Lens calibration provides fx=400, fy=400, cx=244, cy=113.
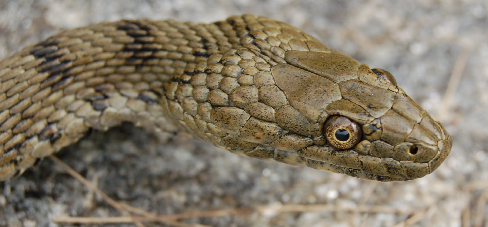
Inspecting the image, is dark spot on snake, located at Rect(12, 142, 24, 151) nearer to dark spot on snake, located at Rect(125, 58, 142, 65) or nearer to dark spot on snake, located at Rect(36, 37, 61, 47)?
dark spot on snake, located at Rect(36, 37, 61, 47)

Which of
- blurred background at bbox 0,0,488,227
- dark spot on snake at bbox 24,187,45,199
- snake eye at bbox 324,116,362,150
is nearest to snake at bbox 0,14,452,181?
snake eye at bbox 324,116,362,150

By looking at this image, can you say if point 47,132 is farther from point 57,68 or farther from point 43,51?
point 43,51

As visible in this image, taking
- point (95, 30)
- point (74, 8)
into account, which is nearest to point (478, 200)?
point (95, 30)

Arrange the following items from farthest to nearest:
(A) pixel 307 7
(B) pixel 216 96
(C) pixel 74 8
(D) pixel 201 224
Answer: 1. (A) pixel 307 7
2. (C) pixel 74 8
3. (D) pixel 201 224
4. (B) pixel 216 96

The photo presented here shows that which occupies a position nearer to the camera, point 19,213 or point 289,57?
point 289,57

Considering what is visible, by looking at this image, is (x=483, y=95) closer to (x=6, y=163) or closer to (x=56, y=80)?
(x=56, y=80)

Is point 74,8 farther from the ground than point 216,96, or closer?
farther from the ground

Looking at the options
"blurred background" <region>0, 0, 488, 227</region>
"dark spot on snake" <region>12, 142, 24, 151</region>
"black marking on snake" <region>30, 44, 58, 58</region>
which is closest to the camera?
"dark spot on snake" <region>12, 142, 24, 151</region>
